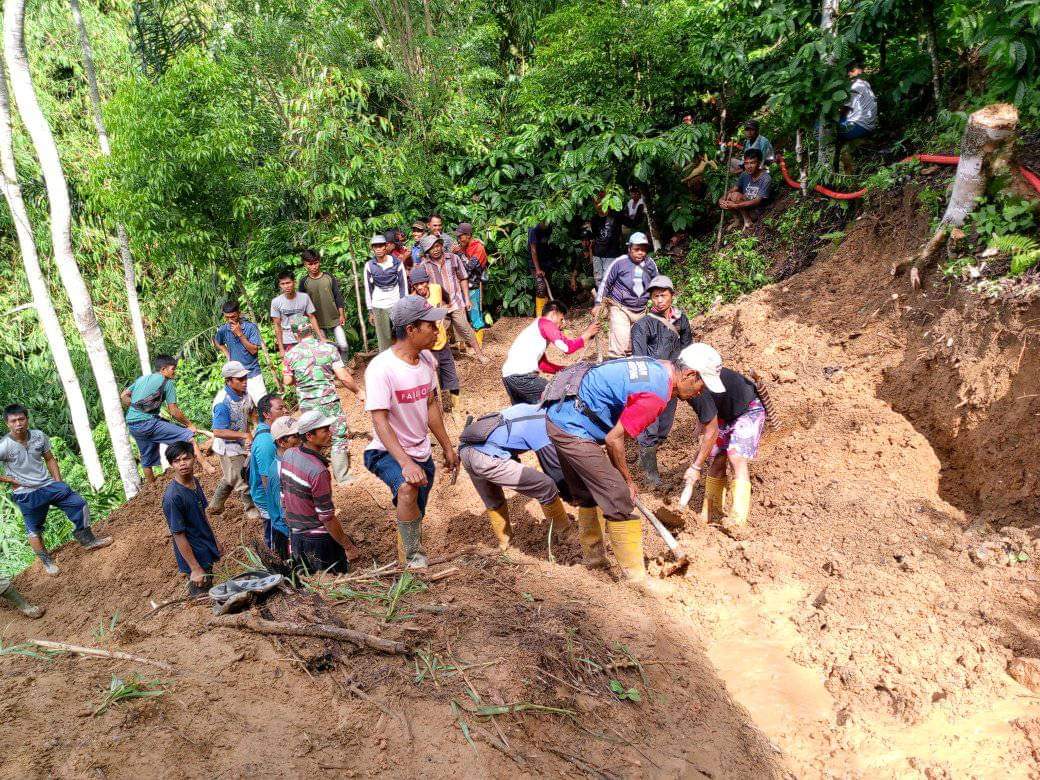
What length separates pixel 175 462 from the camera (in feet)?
16.8

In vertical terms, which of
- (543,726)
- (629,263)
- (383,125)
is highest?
(383,125)

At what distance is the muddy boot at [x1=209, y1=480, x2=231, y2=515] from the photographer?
736cm

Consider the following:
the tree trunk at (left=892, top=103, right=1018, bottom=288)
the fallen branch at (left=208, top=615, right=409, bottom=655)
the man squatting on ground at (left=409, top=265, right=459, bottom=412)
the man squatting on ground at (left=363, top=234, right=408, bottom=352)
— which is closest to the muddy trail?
the fallen branch at (left=208, top=615, right=409, bottom=655)

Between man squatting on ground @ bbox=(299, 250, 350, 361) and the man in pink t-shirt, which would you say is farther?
man squatting on ground @ bbox=(299, 250, 350, 361)

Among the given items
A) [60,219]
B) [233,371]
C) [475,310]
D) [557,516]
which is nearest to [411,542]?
[557,516]

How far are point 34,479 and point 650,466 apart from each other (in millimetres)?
5710

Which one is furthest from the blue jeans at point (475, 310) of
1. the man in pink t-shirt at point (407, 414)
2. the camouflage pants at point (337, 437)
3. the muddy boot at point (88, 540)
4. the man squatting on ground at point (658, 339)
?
the man in pink t-shirt at point (407, 414)

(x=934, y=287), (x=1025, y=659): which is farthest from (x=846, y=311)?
(x=1025, y=659)

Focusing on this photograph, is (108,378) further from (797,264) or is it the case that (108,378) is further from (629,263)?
(797,264)

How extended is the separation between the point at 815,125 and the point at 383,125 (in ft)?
21.1

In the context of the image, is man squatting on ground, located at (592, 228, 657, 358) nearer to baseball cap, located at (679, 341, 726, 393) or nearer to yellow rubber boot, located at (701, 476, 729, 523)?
yellow rubber boot, located at (701, 476, 729, 523)

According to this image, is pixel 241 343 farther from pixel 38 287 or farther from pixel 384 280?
pixel 38 287

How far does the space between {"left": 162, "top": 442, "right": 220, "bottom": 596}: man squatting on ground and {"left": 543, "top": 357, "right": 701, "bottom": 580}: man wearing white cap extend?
2638mm

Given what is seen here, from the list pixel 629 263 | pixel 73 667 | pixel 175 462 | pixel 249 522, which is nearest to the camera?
pixel 73 667
